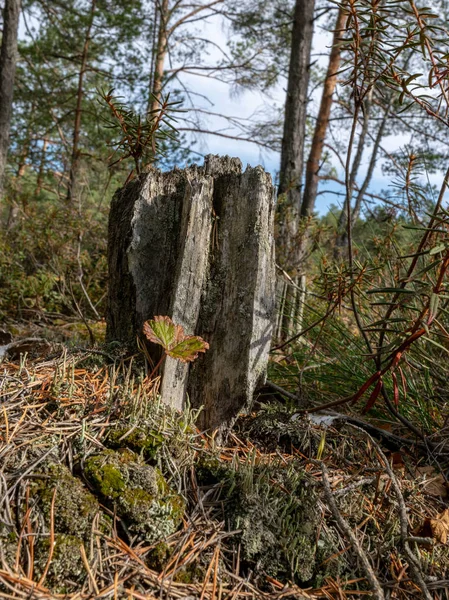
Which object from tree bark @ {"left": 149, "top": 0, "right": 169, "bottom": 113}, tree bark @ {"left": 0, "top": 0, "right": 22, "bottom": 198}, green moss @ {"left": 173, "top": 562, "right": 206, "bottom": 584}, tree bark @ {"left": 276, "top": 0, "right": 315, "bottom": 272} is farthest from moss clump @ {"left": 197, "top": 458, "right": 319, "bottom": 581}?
tree bark @ {"left": 149, "top": 0, "right": 169, "bottom": 113}

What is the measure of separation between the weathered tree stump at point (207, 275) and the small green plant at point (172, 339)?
23cm

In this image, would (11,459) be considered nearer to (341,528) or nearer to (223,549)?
(223,549)

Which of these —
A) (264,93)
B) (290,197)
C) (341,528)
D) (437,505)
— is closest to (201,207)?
(341,528)

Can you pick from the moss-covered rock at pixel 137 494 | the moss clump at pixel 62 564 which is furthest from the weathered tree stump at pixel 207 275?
the moss clump at pixel 62 564

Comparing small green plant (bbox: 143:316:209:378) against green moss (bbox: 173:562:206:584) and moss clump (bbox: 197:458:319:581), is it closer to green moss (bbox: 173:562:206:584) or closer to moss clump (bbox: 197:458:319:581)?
moss clump (bbox: 197:458:319:581)

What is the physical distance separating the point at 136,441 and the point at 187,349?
41 cm

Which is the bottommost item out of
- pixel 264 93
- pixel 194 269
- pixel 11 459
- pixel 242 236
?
pixel 11 459

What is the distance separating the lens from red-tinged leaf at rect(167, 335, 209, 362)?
1898mm

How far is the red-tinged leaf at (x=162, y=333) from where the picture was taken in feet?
6.17

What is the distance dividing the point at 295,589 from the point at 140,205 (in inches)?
67.5

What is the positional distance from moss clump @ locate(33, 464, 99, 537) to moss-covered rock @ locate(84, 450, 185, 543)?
58 millimetres

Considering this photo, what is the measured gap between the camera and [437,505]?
1.97 metres

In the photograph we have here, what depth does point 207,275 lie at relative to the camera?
7.48 ft

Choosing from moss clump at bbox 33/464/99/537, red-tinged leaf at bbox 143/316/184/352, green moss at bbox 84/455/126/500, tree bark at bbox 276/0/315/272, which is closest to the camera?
moss clump at bbox 33/464/99/537
